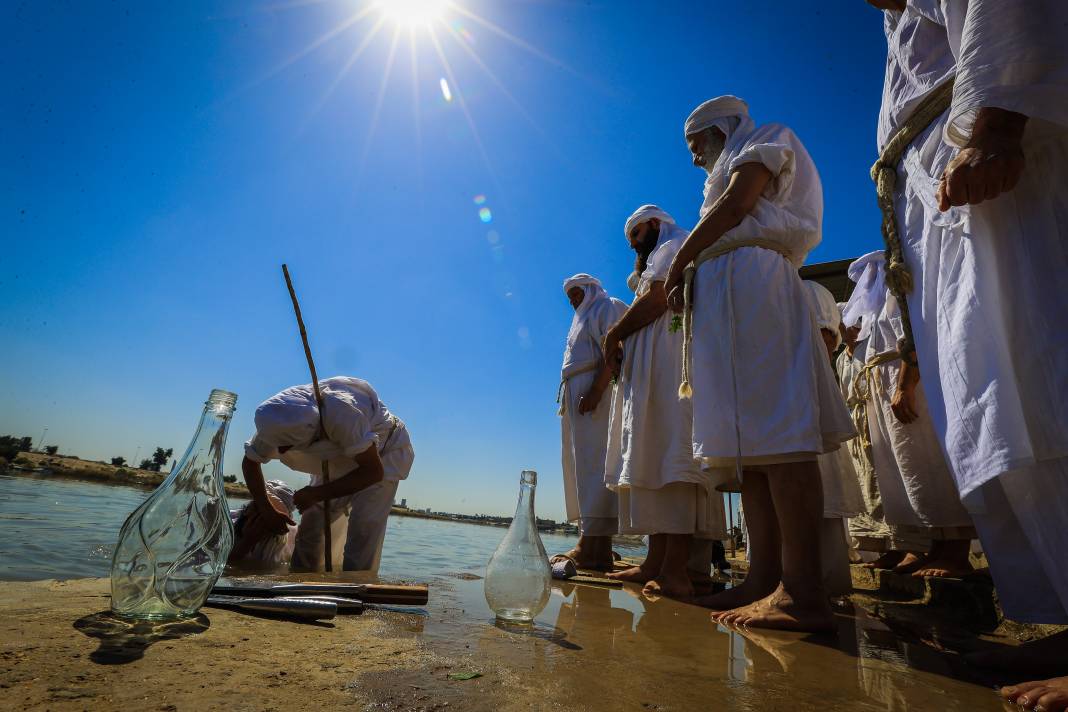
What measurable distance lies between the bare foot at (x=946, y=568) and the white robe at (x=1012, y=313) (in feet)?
7.21

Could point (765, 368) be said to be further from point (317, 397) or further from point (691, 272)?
point (317, 397)

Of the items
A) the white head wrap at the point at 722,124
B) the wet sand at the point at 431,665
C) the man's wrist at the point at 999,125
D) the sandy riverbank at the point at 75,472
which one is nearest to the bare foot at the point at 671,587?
the wet sand at the point at 431,665

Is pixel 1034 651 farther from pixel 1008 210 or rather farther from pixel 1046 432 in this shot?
pixel 1008 210

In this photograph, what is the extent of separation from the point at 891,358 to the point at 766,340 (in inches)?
87.0

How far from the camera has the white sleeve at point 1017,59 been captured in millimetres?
1392

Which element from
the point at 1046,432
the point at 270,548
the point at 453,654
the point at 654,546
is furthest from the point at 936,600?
the point at 270,548

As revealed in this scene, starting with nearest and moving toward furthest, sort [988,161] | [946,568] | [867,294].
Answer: [988,161]
[946,568]
[867,294]

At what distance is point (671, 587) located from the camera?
9.10 feet

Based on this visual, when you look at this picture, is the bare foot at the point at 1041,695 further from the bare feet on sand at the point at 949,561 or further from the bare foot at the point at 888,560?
the bare foot at the point at 888,560

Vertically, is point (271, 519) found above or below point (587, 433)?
below

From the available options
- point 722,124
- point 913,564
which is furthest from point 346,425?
point 913,564

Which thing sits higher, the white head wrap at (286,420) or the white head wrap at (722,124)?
the white head wrap at (722,124)

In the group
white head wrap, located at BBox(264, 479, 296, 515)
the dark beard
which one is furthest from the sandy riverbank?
the dark beard

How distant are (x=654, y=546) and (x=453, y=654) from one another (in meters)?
2.40
